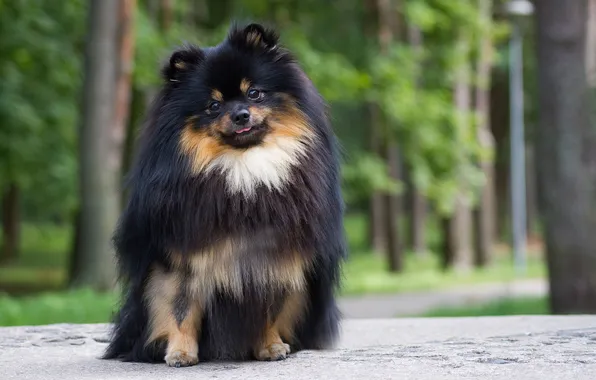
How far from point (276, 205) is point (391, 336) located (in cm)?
249

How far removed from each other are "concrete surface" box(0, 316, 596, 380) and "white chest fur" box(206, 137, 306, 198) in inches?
42.2

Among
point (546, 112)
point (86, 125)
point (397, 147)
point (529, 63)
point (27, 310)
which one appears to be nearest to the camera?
point (546, 112)

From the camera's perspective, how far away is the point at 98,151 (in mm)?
17438

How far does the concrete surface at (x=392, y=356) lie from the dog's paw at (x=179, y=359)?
72 millimetres

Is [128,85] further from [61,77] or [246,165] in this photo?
[246,165]

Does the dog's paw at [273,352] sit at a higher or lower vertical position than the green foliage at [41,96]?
lower

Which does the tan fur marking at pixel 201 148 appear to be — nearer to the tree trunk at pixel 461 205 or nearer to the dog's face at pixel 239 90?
the dog's face at pixel 239 90

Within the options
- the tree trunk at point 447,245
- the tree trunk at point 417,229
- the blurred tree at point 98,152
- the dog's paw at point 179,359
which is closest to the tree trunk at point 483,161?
the tree trunk at point 447,245

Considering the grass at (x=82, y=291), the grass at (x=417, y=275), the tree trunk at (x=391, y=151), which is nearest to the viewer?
the grass at (x=82, y=291)

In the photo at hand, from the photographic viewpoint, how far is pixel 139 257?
636 cm

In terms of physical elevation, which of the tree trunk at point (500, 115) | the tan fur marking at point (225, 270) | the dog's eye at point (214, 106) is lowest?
the tan fur marking at point (225, 270)

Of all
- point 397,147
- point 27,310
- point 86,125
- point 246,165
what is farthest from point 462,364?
point 397,147

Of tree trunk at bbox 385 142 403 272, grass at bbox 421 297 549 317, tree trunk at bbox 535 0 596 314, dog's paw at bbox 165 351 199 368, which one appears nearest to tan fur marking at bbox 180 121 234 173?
dog's paw at bbox 165 351 199 368

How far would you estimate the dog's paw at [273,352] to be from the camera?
648cm
